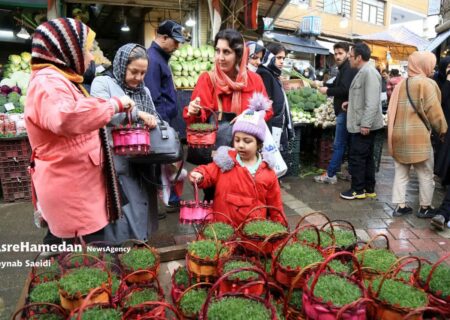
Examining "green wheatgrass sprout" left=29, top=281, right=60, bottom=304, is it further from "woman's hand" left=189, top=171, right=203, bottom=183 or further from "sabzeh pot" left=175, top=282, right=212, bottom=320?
"woman's hand" left=189, top=171, right=203, bottom=183

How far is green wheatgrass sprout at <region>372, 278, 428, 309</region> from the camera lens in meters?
1.46

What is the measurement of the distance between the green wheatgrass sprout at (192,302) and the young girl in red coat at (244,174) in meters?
0.90

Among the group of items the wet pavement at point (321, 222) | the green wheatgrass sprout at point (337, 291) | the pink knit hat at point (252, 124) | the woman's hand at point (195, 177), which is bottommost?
the wet pavement at point (321, 222)

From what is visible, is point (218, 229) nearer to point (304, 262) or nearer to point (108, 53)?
point (304, 262)

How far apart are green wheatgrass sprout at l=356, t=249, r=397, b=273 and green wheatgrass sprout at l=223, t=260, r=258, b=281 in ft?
2.15

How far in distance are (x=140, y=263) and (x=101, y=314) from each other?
0.55 meters

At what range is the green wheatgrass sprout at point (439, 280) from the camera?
162 centimetres

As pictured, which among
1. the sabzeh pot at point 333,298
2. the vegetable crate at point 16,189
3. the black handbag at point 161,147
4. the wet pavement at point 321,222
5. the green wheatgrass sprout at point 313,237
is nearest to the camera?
the sabzeh pot at point 333,298

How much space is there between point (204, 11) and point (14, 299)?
6977 mm

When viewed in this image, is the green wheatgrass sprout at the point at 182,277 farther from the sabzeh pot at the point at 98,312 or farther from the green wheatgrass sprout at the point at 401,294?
the green wheatgrass sprout at the point at 401,294

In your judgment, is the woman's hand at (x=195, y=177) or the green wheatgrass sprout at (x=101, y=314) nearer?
the green wheatgrass sprout at (x=101, y=314)

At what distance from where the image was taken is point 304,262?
1.64 meters

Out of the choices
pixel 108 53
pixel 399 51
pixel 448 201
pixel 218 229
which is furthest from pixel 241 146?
pixel 399 51

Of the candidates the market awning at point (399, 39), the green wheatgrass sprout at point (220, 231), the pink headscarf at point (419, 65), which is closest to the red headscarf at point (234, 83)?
the green wheatgrass sprout at point (220, 231)
